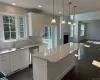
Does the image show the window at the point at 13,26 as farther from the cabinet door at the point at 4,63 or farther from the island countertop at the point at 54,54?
the island countertop at the point at 54,54

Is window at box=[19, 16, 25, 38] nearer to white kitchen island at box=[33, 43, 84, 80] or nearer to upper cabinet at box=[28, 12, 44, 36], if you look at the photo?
upper cabinet at box=[28, 12, 44, 36]

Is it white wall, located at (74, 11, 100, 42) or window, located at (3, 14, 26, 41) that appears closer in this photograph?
window, located at (3, 14, 26, 41)

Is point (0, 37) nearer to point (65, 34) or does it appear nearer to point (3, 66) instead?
point (3, 66)

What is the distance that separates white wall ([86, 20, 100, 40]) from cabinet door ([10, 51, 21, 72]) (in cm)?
1413

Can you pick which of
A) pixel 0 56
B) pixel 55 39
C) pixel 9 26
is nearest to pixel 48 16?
pixel 55 39

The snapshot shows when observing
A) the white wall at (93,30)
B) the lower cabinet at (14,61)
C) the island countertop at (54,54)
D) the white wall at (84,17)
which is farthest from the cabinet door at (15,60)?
the white wall at (93,30)

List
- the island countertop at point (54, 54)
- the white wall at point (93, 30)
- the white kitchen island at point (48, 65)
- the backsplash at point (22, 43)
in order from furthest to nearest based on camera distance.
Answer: the white wall at point (93, 30), the backsplash at point (22, 43), the white kitchen island at point (48, 65), the island countertop at point (54, 54)

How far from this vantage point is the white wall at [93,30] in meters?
15.1

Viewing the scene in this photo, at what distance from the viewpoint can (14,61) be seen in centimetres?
400

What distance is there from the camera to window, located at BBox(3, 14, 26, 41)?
4554 mm

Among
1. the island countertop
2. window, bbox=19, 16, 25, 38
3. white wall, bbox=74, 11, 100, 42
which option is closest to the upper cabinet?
window, bbox=19, 16, 25, 38

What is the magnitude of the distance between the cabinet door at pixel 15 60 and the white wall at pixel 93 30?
14127mm

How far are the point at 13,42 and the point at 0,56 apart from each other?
4.35 ft

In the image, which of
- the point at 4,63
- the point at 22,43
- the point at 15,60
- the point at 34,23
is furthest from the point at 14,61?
the point at 34,23
